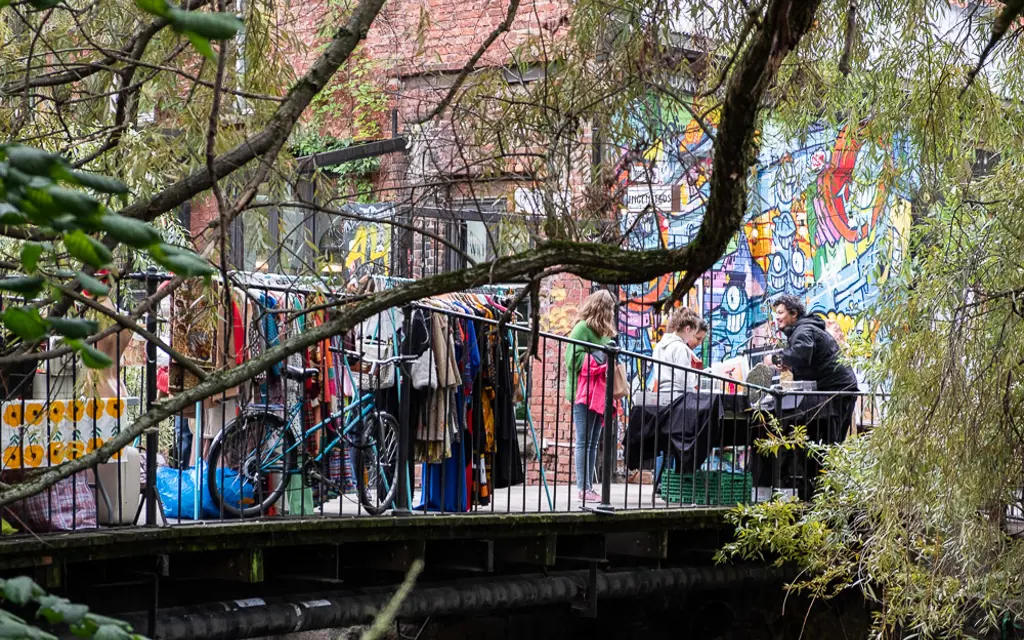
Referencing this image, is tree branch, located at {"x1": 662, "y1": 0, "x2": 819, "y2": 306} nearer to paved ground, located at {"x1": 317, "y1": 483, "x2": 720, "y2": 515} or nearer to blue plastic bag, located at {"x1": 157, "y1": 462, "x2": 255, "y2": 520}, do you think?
blue plastic bag, located at {"x1": 157, "y1": 462, "x2": 255, "y2": 520}

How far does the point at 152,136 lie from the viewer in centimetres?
613

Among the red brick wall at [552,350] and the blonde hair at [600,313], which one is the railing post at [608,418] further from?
the red brick wall at [552,350]

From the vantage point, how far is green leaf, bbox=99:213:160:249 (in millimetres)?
1946

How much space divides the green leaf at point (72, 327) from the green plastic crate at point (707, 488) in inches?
345

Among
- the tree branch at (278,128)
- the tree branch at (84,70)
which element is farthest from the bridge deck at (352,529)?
the tree branch at (278,128)

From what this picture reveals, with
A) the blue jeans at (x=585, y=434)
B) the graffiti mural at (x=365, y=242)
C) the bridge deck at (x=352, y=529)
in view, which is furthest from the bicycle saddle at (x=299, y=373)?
the graffiti mural at (x=365, y=242)

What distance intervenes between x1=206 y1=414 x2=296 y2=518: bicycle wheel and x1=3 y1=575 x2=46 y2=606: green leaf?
5417 mm

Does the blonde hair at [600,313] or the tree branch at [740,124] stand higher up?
the tree branch at [740,124]

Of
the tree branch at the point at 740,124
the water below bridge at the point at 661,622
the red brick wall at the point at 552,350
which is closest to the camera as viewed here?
the tree branch at the point at 740,124

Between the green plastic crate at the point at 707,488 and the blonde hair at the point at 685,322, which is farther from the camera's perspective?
the blonde hair at the point at 685,322

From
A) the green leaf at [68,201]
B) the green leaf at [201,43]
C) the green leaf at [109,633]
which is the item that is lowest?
the green leaf at [109,633]

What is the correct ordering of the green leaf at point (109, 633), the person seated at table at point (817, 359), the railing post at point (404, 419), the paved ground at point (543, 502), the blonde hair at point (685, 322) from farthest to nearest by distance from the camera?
the blonde hair at point (685, 322)
the person seated at table at point (817, 359)
the paved ground at point (543, 502)
the railing post at point (404, 419)
the green leaf at point (109, 633)

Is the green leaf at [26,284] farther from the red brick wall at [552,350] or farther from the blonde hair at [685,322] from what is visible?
the red brick wall at [552,350]

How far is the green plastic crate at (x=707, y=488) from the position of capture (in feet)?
35.1
